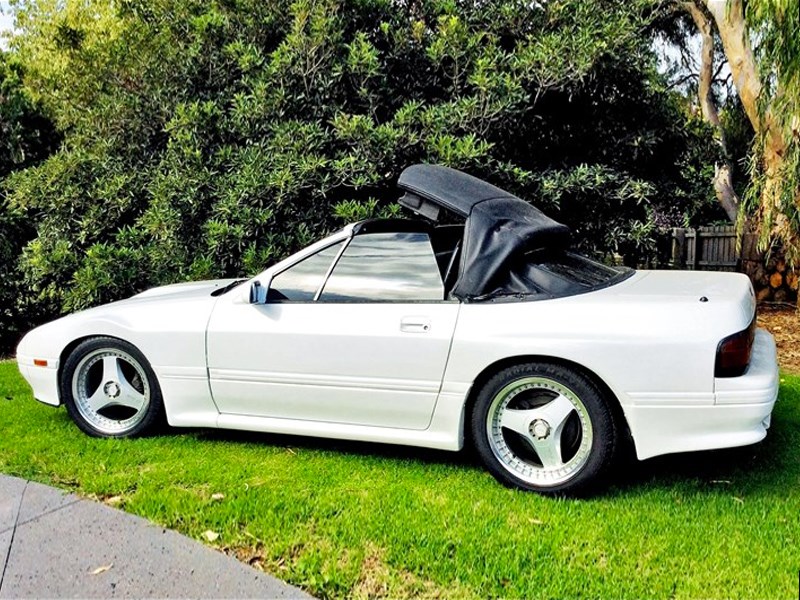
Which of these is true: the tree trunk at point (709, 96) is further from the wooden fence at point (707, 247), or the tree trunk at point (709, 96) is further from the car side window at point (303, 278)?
the car side window at point (303, 278)

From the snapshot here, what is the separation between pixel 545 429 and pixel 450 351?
0.62 meters

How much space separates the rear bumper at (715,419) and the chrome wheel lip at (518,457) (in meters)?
0.23

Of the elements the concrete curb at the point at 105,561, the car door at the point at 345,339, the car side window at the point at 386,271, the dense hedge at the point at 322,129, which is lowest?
the concrete curb at the point at 105,561

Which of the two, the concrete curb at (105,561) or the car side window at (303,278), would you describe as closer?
the concrete curb at (105,561)

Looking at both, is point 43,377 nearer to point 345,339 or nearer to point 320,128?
point 345,339

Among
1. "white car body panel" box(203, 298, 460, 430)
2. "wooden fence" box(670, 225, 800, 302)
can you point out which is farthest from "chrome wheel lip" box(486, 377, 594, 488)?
"wooden fence" box(670, 225, 800, 302)

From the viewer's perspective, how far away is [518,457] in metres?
3.41

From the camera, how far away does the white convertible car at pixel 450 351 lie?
3096 millimetres

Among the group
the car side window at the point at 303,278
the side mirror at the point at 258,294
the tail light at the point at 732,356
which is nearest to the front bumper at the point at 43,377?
the side mirror at the point at 258,294

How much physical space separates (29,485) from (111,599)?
1.37 m

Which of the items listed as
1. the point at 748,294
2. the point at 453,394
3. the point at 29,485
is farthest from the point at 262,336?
the point at 748,294

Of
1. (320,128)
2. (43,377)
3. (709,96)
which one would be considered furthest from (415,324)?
(709,96)

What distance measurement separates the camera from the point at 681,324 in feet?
10.1

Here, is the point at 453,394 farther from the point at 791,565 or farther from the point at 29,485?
the point at 29,485
